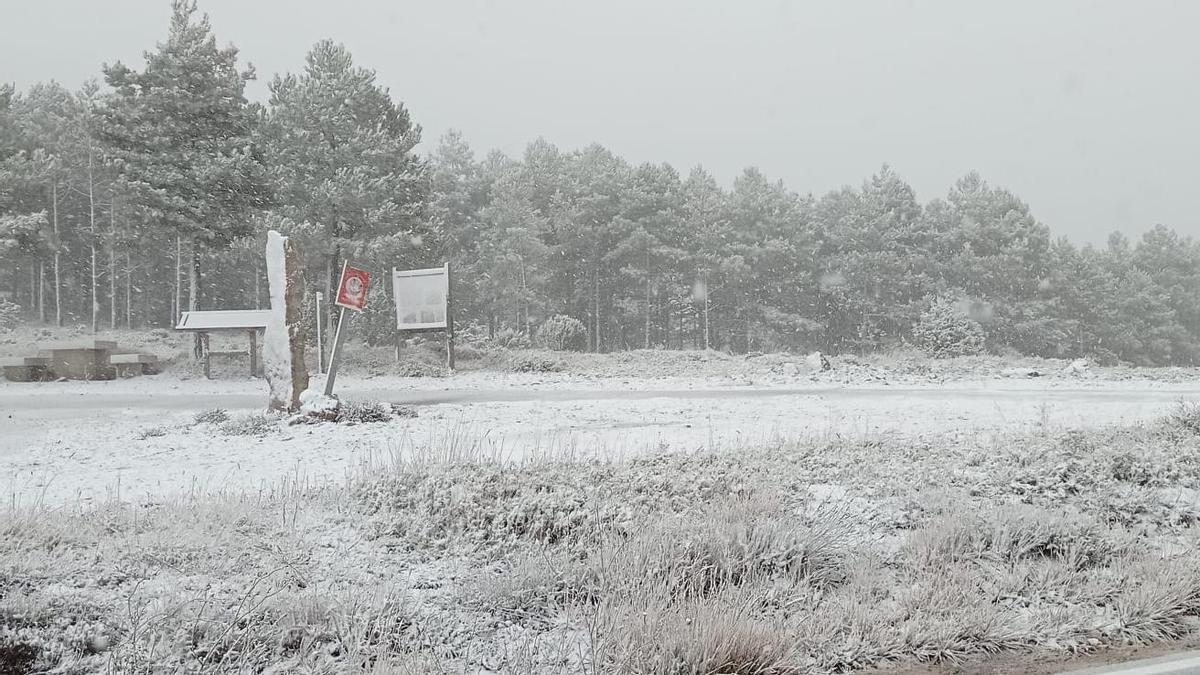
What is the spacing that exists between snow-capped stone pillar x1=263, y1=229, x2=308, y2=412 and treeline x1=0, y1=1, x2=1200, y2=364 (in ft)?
51.8

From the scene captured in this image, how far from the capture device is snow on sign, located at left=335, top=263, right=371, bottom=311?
13.7 meters

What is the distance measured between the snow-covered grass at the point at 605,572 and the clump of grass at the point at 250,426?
14.6ft

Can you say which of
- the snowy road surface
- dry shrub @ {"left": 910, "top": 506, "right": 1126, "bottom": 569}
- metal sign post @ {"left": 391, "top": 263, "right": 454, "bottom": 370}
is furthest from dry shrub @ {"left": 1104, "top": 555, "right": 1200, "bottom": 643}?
metal sign post @ {"left": 391, "top": 263, "right": 454, "bottom": 370}

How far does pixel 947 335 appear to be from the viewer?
34.4 metres

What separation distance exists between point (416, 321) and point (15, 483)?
1762cm

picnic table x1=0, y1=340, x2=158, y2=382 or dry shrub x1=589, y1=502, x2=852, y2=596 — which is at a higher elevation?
picnic table x1=0, y1=340, x2=158, y2=382

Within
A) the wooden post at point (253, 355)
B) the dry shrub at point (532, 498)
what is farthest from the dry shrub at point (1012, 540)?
the wooden post at point (253, 355)

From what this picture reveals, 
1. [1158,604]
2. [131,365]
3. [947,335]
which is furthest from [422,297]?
[947,335]

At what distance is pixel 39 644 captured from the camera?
3875mm

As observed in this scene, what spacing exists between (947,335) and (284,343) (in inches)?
1190

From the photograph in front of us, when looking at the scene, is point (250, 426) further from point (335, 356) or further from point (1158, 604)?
point (1158, 604)

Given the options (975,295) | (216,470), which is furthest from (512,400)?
(975,295)

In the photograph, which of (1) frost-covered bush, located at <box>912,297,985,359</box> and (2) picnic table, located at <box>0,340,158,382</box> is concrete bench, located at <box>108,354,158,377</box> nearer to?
(2) picnic table, located at <box>0,340,158,382</box>

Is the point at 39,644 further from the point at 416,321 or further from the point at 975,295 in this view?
the point at 975,295
